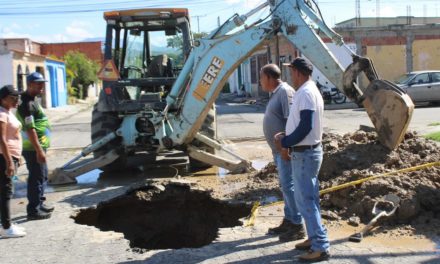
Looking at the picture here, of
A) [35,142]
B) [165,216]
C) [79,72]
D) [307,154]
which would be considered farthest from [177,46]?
[79,72]

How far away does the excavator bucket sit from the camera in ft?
23.4

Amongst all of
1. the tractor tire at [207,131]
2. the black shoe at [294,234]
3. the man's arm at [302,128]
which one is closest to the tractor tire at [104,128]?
the tractor tire at [207,131]

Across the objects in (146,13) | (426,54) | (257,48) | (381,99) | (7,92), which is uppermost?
(426,54)

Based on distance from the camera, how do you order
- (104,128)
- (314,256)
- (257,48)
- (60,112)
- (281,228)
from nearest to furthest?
(314,256) → (281,228) → (257,48) → (104,128) → (60,112)

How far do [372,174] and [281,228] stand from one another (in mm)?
1802

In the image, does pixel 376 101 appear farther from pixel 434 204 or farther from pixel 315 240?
pixel 315 240

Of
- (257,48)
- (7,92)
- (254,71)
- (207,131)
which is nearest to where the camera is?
(7,92)

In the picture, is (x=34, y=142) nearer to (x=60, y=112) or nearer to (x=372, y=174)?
(x=372, y=174)

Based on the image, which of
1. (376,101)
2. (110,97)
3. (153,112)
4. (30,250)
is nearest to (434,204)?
(376,101)

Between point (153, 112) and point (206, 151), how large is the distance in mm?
1382

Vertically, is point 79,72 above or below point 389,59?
above

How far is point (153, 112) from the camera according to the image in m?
9.74

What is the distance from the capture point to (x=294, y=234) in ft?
18.9

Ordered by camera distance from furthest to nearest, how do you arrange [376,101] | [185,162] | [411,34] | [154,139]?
1. [411,34]
2. [185,162]
3. [154,139]
4. [376,101]
